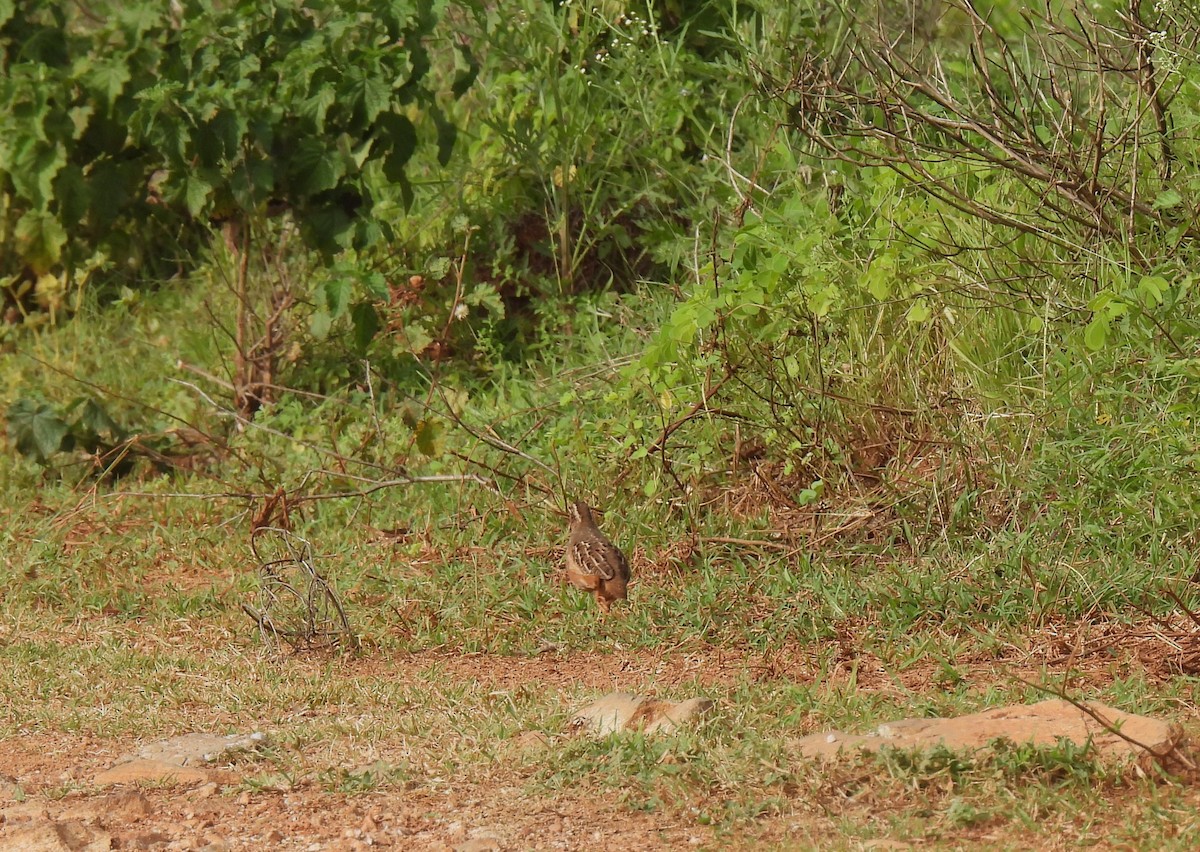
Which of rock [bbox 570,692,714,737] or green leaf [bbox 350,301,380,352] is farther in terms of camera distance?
green leaf [bbox 350,301,380,352]

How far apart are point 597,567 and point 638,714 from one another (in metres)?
0.99

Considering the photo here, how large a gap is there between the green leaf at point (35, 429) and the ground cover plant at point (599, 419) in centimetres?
2

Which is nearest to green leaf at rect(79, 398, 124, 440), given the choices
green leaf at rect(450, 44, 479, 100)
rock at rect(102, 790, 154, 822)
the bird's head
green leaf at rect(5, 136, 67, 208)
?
green leaf at rect(5, 136, 67, 208)

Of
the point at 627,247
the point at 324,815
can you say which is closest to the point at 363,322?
the point at 627,247

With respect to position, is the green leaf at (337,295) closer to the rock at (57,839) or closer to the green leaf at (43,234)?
the green leaf at (43,234)

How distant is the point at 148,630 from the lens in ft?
16.5

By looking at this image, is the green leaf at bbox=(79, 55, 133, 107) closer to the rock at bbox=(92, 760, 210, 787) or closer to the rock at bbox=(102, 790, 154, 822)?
the rock at bbox=(92, 760, 210, 787)

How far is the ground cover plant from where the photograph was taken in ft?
11.8

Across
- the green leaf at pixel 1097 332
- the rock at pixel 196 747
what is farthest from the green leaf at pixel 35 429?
the green leaf at pixel 1097 332

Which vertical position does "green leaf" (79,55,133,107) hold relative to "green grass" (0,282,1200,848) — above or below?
above

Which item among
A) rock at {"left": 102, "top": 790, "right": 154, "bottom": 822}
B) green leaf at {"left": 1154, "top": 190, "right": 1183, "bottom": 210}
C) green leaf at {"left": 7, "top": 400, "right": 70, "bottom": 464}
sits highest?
green leaf at {"left": 1154, "top": 190, "right": 1183, "bottom": 210}

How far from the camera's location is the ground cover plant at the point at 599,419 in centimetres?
360

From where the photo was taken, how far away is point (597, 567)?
471 centimetres

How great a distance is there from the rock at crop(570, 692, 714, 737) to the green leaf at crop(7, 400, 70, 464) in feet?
11.0
